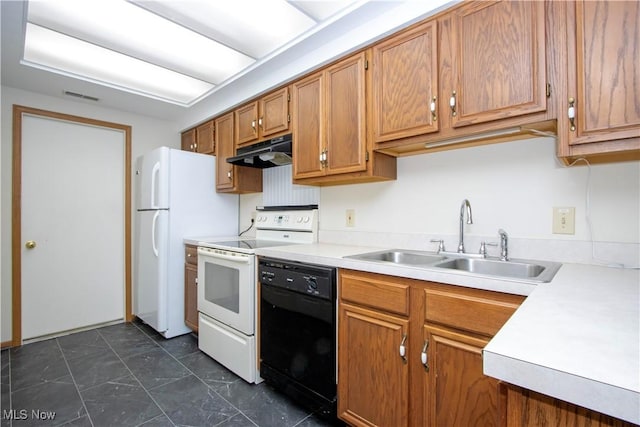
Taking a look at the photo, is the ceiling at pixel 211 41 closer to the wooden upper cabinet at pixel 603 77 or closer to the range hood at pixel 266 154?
the range hood at pixel 266 154

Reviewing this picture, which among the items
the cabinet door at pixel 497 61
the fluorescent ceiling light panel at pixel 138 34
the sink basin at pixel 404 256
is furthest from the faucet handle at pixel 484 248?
the fluorescent ceiling light panel at pixel 138 34

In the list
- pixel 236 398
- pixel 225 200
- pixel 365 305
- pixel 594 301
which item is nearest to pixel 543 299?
pixel 594 301

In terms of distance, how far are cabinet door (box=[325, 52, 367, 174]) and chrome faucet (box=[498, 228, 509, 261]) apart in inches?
32.5

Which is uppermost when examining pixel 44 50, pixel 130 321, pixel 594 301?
pixel 44 50

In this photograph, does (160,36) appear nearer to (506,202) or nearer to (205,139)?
(205,139)

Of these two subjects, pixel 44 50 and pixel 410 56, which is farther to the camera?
pixel 44 50

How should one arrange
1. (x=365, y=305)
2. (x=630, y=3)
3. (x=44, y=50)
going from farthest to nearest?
1. (x=44, y=50)
2. (x=365, y=305)
3. (x=630, y=3)

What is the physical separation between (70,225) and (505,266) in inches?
146

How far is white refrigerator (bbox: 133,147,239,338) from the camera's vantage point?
2848 mm

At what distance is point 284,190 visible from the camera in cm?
293

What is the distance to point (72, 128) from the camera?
3.08 m

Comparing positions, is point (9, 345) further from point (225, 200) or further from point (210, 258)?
point (225, 200)

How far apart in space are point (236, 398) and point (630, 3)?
2585 millimetres

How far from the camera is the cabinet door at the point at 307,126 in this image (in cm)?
214
